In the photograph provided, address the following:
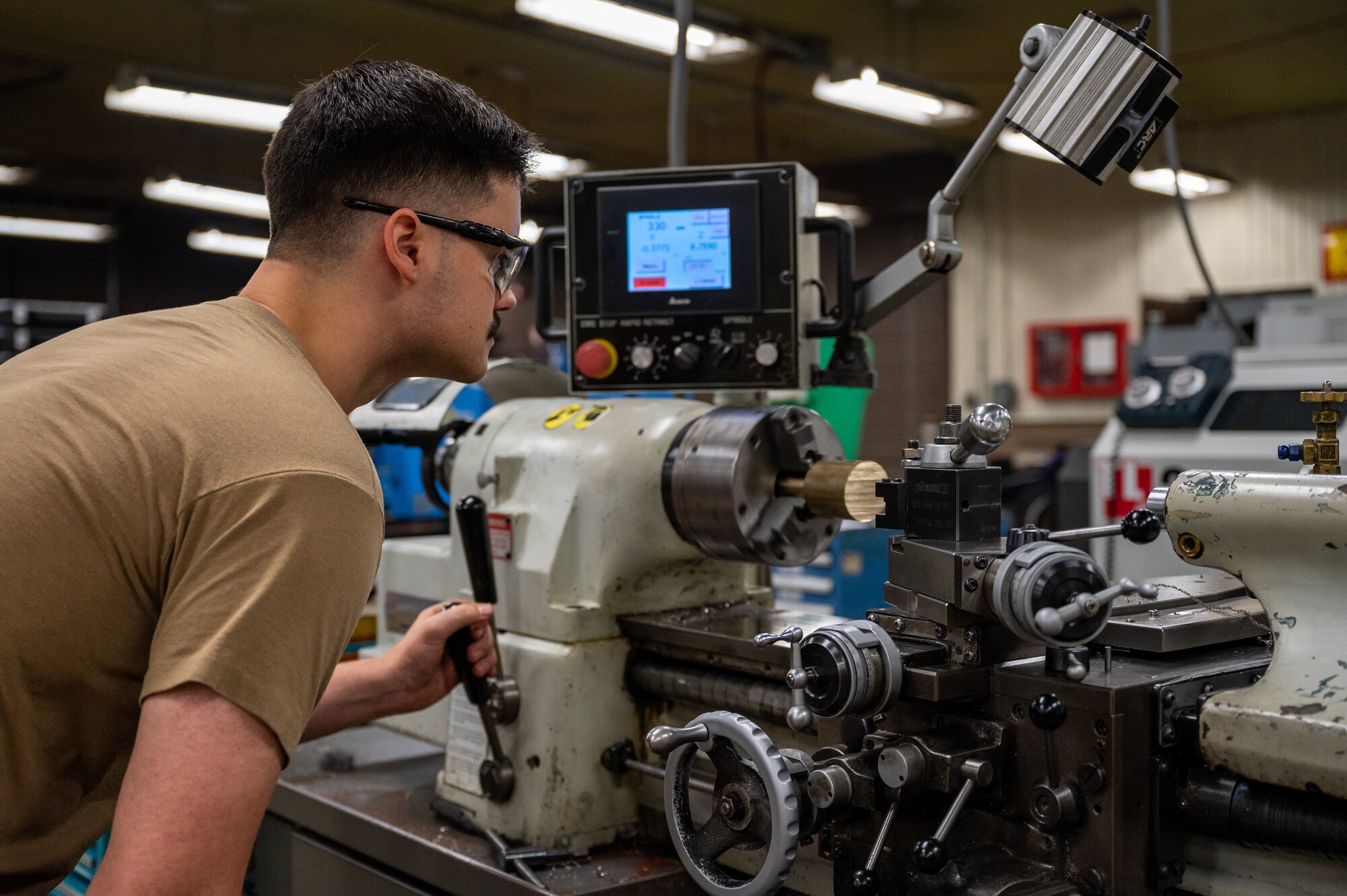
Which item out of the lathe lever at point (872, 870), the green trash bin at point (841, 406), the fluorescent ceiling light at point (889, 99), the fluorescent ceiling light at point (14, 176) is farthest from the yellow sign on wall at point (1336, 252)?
the fluorescent ceiling light at point (14, 176)

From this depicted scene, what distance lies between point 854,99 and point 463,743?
4074 millimetres

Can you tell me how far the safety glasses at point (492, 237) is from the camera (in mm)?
971

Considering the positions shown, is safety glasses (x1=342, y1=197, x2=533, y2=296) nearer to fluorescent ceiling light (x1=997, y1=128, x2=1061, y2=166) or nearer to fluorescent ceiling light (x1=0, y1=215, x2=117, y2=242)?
fluorescent ceiling light (x1=997, y1=128, x2=1061, y2=166)

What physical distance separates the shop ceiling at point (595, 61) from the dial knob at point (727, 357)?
3536mm

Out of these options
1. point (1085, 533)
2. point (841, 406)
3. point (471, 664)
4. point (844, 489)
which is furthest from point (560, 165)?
point (1085, 533)

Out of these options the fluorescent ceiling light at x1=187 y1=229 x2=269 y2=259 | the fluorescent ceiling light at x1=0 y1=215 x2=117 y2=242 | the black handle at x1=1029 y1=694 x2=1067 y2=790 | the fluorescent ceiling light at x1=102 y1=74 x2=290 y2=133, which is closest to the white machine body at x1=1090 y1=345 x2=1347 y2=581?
the black handle at x1=1029 y1=694 x2=1067 y2=790

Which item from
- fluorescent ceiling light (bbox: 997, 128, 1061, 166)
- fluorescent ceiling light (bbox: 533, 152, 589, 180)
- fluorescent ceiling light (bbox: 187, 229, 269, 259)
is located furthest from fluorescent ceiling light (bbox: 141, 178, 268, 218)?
fluorescent ceiling light (bbox: 997, 128, 1061, 166)

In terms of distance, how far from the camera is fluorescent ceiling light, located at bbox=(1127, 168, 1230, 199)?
599 cm

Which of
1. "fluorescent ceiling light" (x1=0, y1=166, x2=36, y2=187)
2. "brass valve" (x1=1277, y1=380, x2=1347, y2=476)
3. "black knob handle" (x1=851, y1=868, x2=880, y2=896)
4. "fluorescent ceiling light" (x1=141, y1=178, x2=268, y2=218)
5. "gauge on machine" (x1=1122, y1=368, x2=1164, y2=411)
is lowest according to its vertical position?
"black knob handle" (x1=851, y1=868, x2=880, y2=896)

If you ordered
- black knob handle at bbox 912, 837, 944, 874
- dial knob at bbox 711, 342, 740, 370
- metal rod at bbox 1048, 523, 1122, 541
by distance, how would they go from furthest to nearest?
dial knob at bbox 711, 342, 740, 370 < metal rod at bbox 1048, 523, 1122, 541 < black knob handle at bbox 912, 837, 944, 874

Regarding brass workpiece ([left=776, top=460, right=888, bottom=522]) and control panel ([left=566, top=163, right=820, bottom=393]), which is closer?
brass workpiece ([left=776, top=460, right=888, bottom=522])

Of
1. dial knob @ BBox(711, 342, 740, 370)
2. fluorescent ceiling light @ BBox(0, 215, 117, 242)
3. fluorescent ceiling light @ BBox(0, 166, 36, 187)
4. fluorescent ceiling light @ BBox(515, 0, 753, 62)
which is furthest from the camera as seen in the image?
fluorescent ceiling light @ BBox(0, 215, 117, 242)

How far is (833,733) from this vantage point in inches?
38.4

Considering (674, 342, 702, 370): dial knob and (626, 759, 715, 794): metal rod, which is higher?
(674, 342, 702, 370): dial knob
